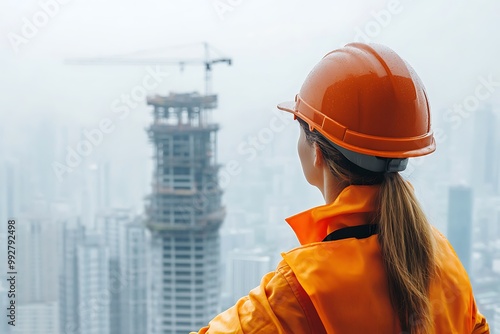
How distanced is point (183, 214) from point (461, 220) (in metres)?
4.00

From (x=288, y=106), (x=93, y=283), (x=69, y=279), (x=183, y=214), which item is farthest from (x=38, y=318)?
(x=183, y=214)

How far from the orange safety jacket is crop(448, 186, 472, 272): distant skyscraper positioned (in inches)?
150

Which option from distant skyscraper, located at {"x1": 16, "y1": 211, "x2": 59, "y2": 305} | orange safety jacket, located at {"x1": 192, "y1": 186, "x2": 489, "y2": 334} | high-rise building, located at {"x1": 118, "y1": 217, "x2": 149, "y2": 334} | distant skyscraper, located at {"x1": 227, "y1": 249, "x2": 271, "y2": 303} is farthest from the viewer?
high-rise building, located at {"x1": 118, "y1": 217, "x2": 149, "y2": 334}

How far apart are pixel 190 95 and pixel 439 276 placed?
636 centimetres

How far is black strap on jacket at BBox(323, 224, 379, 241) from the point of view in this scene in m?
0.70

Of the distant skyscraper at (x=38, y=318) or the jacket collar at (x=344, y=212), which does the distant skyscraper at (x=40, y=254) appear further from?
the jacket collar at (x=344, y=212)

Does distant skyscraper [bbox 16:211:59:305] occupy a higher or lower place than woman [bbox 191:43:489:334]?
lower

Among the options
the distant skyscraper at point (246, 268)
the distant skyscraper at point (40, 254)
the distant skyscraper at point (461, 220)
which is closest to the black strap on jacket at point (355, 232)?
the distant skyscraper at point (246, 268)

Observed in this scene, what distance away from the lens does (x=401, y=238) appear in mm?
697

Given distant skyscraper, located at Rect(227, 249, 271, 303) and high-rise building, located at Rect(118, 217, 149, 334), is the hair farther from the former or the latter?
high-rise building, located at Rect(118, 217, 149, 334)

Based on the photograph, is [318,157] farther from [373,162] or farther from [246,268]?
[246,268]

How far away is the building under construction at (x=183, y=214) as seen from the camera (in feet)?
22.3

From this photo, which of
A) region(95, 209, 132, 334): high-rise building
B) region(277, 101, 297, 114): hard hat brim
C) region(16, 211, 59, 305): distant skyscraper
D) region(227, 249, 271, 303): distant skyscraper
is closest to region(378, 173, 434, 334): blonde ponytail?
region(277, 101, 297, 114): hard hat brim

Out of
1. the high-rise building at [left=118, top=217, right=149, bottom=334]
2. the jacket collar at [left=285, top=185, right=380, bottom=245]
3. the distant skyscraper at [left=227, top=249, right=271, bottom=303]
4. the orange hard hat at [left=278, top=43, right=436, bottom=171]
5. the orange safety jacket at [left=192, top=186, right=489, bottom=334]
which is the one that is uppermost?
the orange hard hat at [left=278, top=43, right=436, bottom=171]
